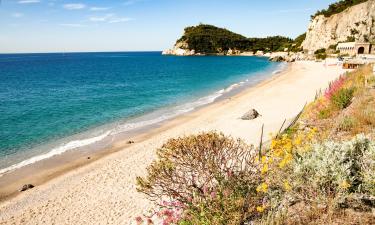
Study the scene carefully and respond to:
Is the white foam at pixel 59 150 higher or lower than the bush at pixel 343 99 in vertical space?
lower

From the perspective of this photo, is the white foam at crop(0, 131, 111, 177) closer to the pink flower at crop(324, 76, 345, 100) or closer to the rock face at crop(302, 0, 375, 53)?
the pink flower at crop(324, 76, 345, 100)

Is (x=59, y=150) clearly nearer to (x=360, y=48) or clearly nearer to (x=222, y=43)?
(x=360, y=48)

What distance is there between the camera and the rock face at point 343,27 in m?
80.5

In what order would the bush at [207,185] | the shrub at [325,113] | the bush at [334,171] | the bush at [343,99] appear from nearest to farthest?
the bush at [334,171] → the bush at [207,185] → the shrub at [325,113] → the bush at [343,99]

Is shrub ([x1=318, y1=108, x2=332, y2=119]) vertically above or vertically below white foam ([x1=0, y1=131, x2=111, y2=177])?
above

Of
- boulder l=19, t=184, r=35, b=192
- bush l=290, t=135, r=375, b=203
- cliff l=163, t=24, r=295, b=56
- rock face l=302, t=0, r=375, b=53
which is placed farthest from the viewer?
cliff l=163, t=24, r=295, b=56

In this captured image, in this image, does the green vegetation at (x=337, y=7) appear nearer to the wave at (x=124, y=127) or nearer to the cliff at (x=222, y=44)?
the cliff at (x=222, y=44)

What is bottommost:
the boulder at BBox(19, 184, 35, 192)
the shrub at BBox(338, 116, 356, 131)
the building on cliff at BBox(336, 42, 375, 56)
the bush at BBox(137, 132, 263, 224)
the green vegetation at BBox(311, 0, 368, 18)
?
the boulder at BBox(19, 184, 35, 192)

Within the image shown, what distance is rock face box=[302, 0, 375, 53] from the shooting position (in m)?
80.5

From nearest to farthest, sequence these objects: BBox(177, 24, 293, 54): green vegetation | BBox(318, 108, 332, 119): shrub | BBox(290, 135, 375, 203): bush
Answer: BBox(290, 135, 375, 203): bush < BBox(318, 108, 332, 119): shrub < BBox(177, 24, 293, 54): green vegetation

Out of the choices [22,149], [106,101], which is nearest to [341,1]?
[106,101]

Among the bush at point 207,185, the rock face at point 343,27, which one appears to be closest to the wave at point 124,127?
the bush at point 207,185

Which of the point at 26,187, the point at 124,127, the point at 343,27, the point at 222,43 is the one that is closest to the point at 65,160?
the point at 26,187

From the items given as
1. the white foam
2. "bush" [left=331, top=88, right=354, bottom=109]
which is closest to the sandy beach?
the white foam
